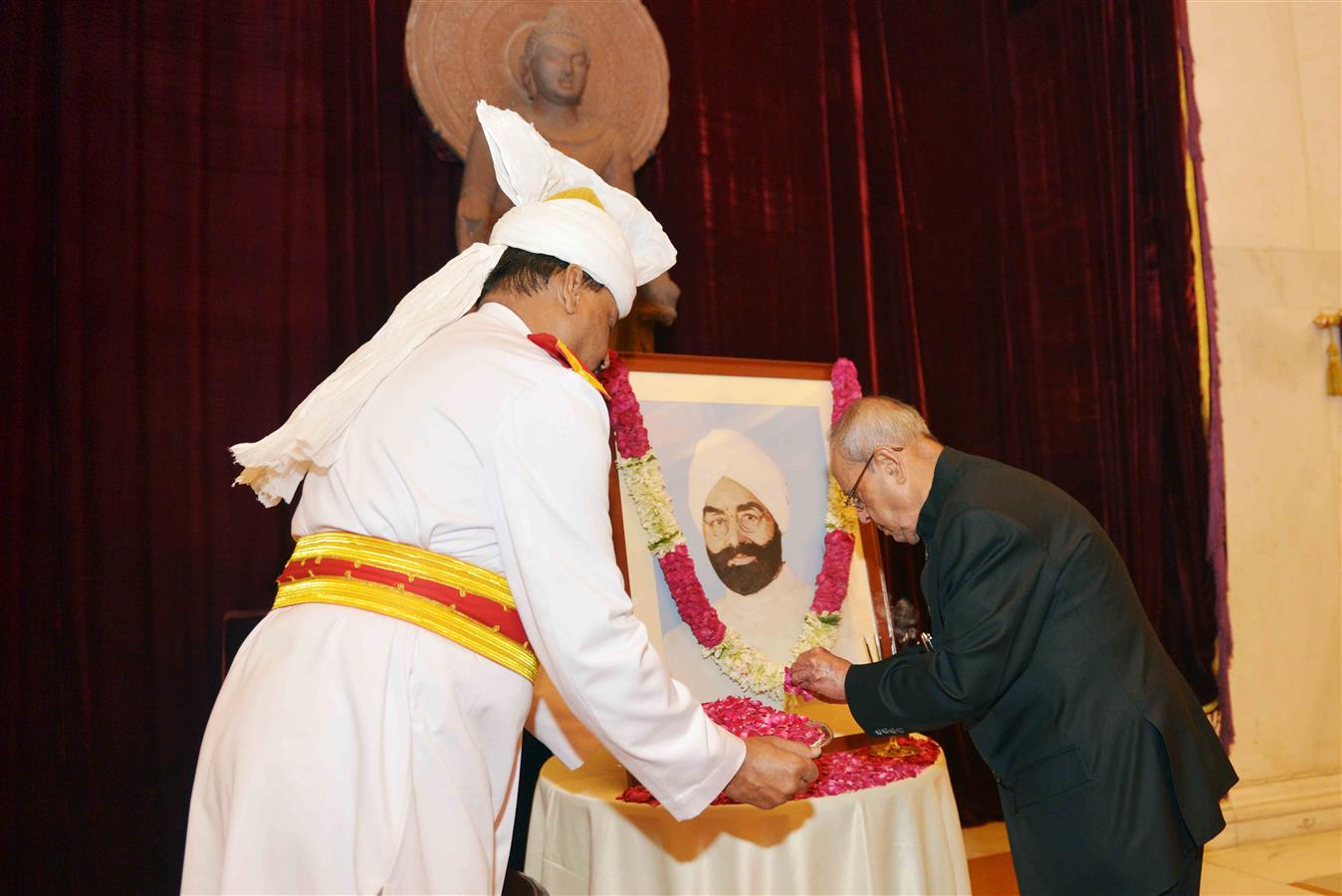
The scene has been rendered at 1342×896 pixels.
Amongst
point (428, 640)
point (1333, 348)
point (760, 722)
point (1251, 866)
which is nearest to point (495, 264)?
point (428, 640)

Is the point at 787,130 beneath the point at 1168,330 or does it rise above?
above

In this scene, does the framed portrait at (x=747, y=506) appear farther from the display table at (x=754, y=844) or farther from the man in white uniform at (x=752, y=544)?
the display table at (x=754, y=844)

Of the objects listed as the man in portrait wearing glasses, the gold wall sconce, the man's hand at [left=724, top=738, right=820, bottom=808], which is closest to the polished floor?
the gold wall sconce

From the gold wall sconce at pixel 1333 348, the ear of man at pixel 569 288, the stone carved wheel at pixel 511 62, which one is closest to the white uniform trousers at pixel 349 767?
the ear of man at pixel 569 288

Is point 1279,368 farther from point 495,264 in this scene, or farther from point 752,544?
point 495,264

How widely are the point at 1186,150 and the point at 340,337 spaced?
420 centimetres

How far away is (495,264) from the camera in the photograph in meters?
2.23

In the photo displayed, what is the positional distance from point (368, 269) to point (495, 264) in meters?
2.49

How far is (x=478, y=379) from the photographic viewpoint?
1.92 m

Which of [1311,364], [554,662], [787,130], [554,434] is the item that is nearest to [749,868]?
[554,662]

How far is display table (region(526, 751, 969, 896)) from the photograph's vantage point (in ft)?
8.80

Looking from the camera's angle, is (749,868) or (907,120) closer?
(749,868)

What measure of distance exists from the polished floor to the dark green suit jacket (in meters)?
2.48

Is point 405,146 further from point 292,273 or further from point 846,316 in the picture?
point 846,316
